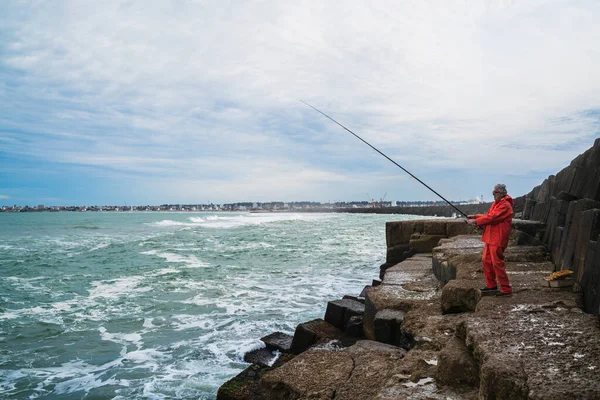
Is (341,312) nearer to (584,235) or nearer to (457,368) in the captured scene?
(584,235)

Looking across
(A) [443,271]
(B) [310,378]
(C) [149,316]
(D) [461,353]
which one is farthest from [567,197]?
(C) [149,316]

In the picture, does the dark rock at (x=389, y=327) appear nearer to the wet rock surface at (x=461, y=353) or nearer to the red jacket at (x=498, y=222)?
the wet rock surface at (x=461, y=353)

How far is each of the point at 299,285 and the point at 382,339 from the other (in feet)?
→ 20.8

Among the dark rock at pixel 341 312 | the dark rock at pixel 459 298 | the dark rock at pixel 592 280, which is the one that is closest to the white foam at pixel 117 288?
the dark rock at pixel 341 312

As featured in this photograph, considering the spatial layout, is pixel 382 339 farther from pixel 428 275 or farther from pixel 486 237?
pixel 428 275

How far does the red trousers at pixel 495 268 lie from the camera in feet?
12.8

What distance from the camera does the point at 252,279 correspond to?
1203cm

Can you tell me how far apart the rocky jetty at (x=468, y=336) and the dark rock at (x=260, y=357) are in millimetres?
59

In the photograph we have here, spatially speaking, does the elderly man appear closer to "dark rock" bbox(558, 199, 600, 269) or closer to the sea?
"dark rock" bbox(558, 199, 600, 269)

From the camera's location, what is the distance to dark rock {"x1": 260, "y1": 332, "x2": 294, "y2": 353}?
5539 mm

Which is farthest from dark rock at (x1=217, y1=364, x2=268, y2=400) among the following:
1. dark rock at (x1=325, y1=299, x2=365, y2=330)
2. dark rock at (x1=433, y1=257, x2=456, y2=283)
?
dark rock at (x1=433, y1=257, x2=456, y2=283)

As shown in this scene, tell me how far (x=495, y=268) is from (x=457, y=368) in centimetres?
174

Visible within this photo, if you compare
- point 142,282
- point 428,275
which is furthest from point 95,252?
point 428,275

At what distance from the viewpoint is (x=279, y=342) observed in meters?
5.70
